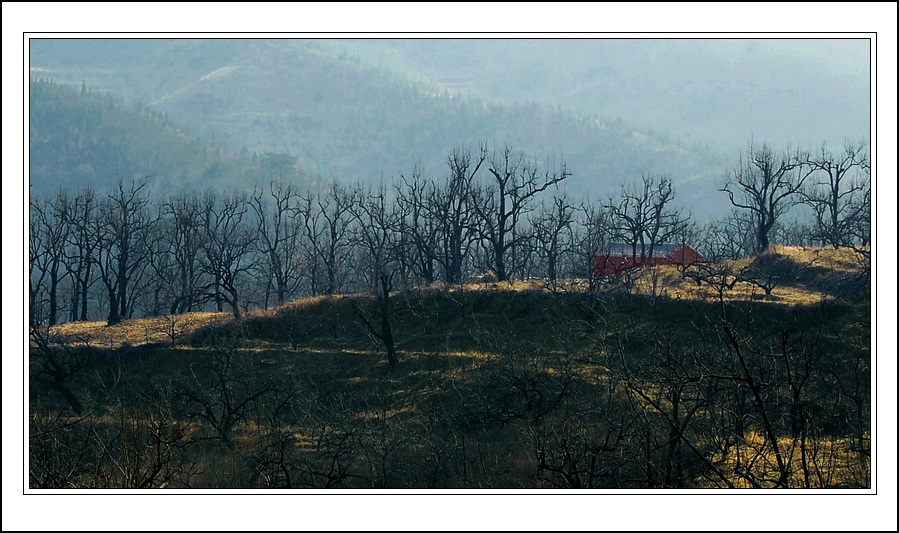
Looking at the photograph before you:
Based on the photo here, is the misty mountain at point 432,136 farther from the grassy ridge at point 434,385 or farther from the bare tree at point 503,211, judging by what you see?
the grassy ridge at point 434,385

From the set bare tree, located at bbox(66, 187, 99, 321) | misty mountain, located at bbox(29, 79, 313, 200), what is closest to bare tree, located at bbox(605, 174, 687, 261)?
bare tree, located at bbox(66, 187, 99, 321)

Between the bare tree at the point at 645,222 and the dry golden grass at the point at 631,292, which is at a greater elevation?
the bare tree at the point at 645,222

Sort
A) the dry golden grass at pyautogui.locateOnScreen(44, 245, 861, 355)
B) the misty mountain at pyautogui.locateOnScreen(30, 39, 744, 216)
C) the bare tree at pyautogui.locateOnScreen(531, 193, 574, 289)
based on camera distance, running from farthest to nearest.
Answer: the misty mountain at pyautogui.locateOnScreen(30, 39, 744, 216) → the bare tree at pyautogui.locateOnScreen(531, 193, 574, 289) → the dry golden grass at pyautogui.locateOnScreen(44, 245, 861, 355)

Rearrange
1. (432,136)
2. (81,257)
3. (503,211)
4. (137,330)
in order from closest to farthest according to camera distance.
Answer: (137,330) → (503,211) → (81,257) → (432,136)

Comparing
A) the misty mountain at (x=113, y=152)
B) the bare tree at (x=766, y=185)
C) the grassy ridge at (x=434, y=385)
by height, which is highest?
the misty mountain at (x=113, y=152)

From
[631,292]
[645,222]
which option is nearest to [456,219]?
[645,222]

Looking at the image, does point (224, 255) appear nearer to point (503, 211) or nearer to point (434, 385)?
point (503, 211)

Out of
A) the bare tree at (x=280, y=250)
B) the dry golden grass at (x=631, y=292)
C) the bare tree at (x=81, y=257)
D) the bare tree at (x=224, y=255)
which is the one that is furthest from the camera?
the bare tree at (x=280, y=250)

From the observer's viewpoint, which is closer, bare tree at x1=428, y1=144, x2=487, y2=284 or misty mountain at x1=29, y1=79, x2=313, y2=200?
bare tree at x1=428, y1=144, x2=487, y2=284

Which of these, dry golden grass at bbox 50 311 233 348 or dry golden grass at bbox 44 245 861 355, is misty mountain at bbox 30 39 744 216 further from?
dry golden grass at bbox 44 245 861 355

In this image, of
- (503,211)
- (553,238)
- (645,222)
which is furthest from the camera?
(645,222)

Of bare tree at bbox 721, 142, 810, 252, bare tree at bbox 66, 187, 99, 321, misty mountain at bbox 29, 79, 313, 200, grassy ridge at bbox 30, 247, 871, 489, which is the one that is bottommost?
grassy ridge at bbox 30, 247, 871, 489

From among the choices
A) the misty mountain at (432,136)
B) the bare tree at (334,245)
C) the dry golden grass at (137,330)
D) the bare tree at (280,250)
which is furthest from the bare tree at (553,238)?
the misty mountain at (432,136)

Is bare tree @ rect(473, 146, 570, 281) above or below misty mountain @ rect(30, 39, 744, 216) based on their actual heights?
below
